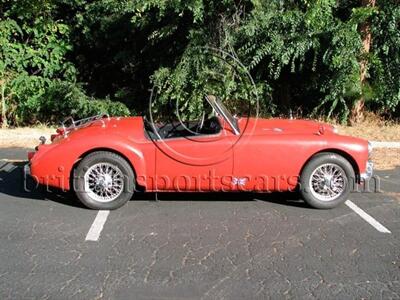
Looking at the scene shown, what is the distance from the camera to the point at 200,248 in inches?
193

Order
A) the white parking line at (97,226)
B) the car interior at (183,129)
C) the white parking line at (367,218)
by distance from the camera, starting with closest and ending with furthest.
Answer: the white parking line at (97,226), the white parking line at (367,218), the car interior at (183,129)

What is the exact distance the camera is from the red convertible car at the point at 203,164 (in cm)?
595

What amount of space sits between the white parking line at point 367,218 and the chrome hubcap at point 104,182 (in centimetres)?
267

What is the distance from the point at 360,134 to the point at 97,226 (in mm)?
7491

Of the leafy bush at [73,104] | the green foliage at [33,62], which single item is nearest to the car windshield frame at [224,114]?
the leafy bush at [73,104]

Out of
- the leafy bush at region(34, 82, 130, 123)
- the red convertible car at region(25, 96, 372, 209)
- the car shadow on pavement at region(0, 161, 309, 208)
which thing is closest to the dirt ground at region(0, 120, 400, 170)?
the leafy bush at region(34, 82, 130, 123)

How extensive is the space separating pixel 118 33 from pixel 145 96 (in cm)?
162

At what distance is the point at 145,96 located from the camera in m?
13.1

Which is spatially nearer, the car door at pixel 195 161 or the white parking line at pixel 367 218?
the white parking line at pixel 367 218

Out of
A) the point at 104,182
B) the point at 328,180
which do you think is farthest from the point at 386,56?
the point at 104,182

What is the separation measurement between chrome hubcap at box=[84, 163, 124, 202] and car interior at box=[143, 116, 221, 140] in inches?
22.7

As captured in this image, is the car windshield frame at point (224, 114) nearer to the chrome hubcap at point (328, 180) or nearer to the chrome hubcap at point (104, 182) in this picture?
the chrome hubcap at point (328, 180)

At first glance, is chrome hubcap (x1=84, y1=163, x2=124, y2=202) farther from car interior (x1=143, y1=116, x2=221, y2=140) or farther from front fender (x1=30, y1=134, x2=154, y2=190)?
car interior (x1=143, y1=116, x2=221, y2=140)

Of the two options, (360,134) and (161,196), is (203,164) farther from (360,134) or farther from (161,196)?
(360,134)
